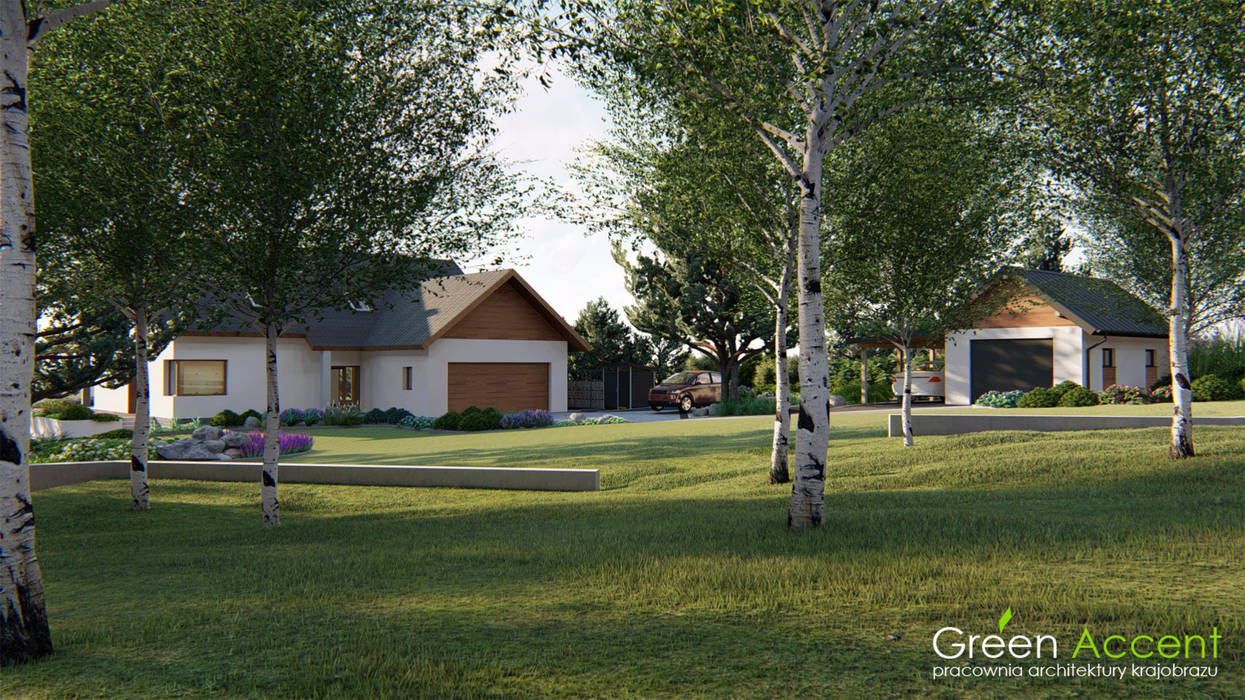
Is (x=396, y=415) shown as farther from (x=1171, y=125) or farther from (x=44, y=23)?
(x=44, y=23)

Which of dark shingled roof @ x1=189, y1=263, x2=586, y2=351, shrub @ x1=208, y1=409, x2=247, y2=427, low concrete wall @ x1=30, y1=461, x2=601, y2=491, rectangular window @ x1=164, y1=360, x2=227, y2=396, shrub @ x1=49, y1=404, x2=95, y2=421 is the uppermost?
dark shingled roof @ x1=189, y1=263, x2=586, y2=351

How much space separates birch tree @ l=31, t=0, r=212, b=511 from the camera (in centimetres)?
1164

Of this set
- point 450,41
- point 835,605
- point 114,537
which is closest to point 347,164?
point 450,41

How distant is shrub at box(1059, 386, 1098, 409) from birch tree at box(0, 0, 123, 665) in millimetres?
31256

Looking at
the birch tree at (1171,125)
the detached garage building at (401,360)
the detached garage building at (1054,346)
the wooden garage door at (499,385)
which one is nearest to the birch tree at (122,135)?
the birch tree at (1171,125)

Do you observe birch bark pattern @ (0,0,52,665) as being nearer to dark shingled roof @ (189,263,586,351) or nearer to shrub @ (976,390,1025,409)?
dark shingled roof @ (189,263,586,351)

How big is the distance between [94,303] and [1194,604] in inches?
637

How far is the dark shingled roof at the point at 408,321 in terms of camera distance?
33.8 m

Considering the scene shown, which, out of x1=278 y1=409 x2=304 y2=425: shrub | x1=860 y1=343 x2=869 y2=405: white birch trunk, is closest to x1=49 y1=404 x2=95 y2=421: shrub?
x1=278 y1=409 x2=304 y2=425: shrub

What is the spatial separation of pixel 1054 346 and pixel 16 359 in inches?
1464

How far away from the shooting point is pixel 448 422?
30.0 m

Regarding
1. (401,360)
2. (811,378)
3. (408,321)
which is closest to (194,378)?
(401,360)

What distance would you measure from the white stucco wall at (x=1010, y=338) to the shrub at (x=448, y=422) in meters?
19.1

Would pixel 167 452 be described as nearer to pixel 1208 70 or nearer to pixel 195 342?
pixel 195 342
